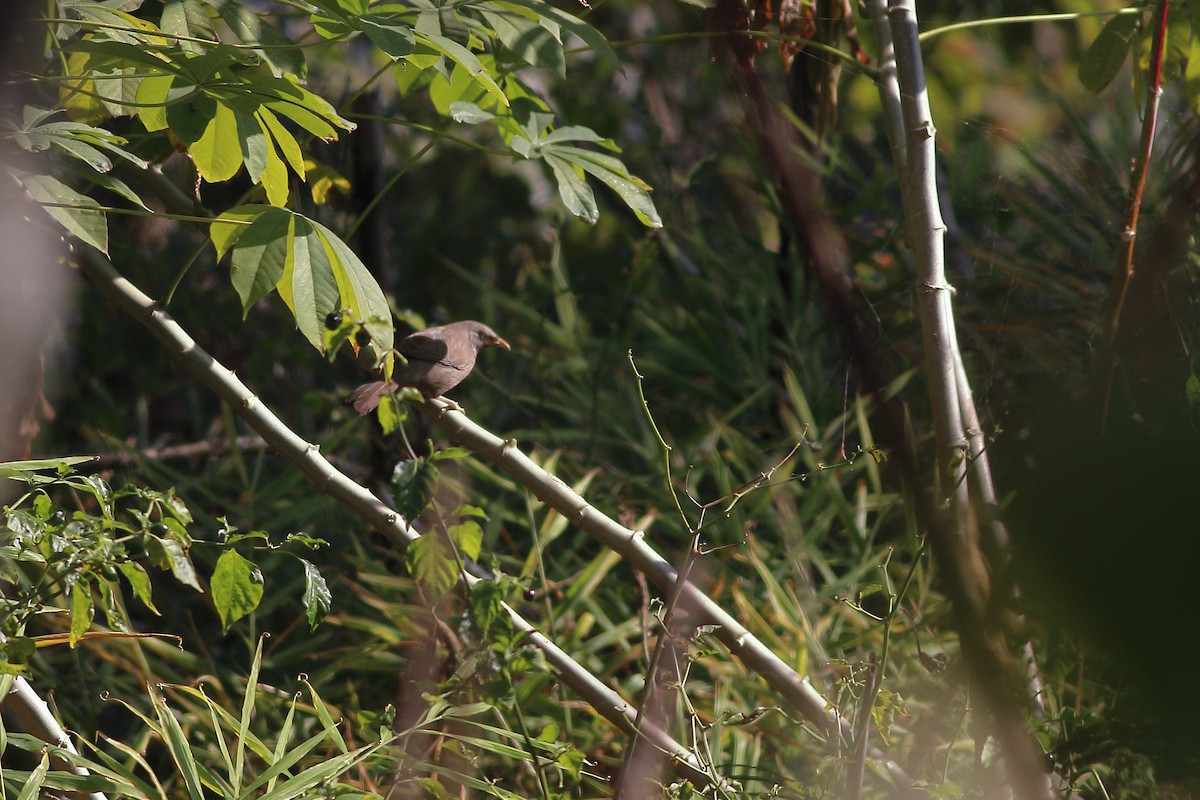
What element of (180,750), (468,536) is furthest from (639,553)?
(180,750)

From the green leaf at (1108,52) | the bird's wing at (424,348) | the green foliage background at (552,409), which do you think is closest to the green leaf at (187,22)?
the green foliage background at (552,409)

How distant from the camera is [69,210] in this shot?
4.96 ft

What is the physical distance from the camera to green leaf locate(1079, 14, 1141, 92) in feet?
6.37

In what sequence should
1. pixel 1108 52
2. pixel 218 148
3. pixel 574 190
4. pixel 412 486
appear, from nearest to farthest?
pixel 412 486 → pixel 218 148 → pixel 574 190 → pixel 1108 52

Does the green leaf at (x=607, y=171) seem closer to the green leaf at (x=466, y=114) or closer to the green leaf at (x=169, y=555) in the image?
the green leaf at (x=466, y=114)

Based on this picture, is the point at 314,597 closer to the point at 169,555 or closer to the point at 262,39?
the point at 169,555

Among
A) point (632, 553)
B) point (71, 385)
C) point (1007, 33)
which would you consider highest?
point (1007, 33)

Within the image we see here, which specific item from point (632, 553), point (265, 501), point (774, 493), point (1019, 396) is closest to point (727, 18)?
point (1019, 396)

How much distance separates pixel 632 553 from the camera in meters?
1.65

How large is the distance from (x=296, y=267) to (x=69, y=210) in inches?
14.5

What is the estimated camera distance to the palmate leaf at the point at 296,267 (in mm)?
1474

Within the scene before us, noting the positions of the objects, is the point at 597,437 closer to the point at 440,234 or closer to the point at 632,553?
the point at 632,553

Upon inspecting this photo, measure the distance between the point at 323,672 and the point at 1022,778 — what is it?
2.29m

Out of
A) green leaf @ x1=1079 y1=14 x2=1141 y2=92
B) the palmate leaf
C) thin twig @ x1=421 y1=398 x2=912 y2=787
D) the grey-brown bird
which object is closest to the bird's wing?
the grey-brown bird
